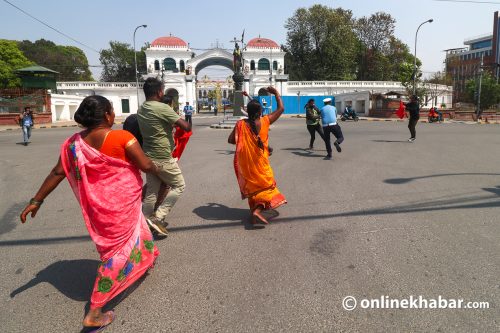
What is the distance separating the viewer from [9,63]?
48.9 m

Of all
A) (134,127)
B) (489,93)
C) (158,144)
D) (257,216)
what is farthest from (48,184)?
(489,93)

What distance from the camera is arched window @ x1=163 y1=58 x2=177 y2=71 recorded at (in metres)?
54.8

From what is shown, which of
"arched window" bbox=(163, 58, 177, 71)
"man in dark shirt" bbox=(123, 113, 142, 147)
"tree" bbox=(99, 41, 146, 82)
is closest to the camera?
"man in dark shirt" bbox=(123, 113, 142, 147)

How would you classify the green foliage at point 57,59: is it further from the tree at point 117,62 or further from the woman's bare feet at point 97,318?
the woman's bare feet at point 97,318

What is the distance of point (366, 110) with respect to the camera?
39719 mm

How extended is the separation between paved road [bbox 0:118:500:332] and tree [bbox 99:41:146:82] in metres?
67.1

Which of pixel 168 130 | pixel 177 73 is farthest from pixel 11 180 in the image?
pixel 177 73

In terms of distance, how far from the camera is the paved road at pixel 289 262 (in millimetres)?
2500

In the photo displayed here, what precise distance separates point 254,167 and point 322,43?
185ft

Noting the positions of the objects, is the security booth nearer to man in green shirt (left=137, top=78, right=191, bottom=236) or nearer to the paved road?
the paved road

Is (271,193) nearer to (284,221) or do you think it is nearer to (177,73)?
(284,221)

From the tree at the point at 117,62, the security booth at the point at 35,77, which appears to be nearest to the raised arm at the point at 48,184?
the security booth at the point at 35,77

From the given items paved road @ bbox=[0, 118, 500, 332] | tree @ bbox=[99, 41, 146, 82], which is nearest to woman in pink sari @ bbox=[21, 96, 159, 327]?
paved road @ bbox=[0, 118, 500, 332]

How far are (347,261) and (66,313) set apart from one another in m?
2.42
